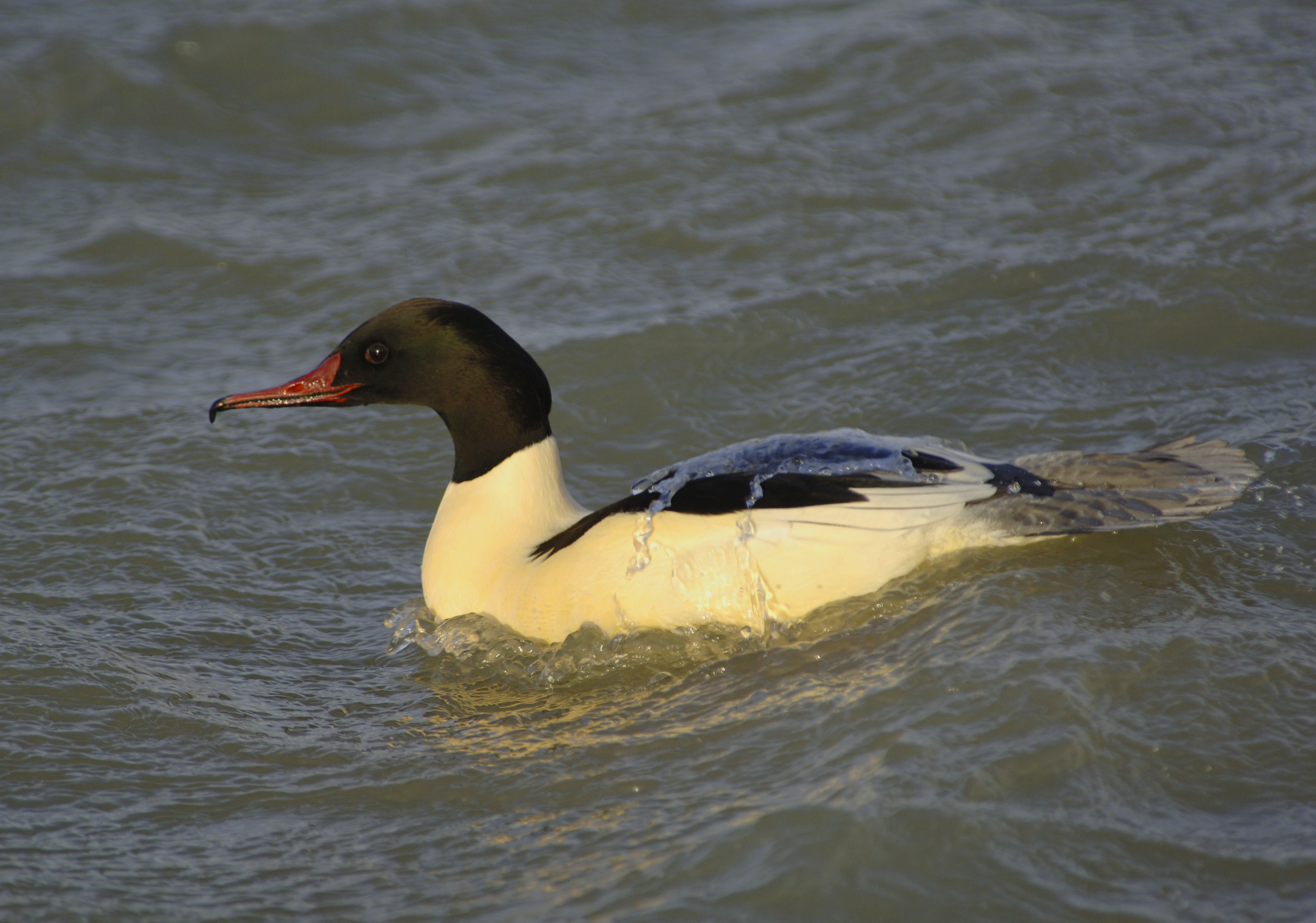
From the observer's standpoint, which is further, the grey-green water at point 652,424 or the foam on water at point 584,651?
the foam on water at point 584,651

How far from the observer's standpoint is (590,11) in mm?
9898

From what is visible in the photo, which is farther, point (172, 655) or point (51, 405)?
point (51, 405)

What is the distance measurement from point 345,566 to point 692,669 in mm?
1726

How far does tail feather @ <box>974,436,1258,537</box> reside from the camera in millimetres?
3783

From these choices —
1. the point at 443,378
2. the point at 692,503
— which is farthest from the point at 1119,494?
the point at 443,378

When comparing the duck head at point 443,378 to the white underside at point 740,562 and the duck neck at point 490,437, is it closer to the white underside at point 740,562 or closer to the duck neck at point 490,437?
the duck neck at point 490,437

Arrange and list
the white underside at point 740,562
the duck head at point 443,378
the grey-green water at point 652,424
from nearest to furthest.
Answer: the grey-green water at point 652,424 < the white underside at point 740,562 < the duck head at point 443,378

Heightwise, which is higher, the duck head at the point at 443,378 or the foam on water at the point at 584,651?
the duck head at the point at 443,378

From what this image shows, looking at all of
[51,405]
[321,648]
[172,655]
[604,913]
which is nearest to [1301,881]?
[604,913]

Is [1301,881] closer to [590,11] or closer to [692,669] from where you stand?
[692,669]

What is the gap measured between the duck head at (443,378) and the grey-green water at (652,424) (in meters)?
0.67

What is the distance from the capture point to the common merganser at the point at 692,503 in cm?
373

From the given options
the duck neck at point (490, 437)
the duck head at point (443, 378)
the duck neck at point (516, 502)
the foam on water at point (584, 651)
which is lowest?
the foam on water at point (584, 651)

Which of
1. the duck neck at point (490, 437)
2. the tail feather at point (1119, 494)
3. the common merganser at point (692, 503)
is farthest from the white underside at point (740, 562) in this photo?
the duck neck at point (490, 437)
